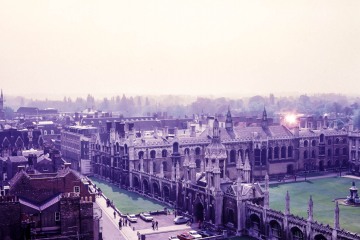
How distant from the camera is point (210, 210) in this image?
59688 mm

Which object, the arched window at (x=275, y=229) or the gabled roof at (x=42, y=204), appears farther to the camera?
the arched window at (x=275, y=229)

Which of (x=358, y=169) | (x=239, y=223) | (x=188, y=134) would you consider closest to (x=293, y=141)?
(x=358, y=169)

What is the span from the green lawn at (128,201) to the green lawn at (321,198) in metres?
18.8

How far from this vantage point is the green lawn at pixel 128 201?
69062 mm

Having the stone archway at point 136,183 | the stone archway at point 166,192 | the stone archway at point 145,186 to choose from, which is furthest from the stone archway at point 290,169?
the stone archway at point 166,192

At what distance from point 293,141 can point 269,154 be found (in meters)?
7.01

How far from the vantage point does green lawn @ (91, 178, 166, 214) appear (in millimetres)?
69062

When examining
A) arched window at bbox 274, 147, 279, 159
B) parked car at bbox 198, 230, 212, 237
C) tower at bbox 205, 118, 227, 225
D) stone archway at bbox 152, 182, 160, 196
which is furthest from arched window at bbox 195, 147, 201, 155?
parked car at bbox 198, 230, 212, 237

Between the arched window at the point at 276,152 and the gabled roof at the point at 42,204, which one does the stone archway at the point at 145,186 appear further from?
the gabled roof at the point at 42,204

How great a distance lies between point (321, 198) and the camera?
73188 millimetres

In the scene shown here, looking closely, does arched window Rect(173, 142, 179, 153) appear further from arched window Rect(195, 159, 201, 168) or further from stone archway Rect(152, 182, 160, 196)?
stone archway Rect(152, 182, 160, 196)

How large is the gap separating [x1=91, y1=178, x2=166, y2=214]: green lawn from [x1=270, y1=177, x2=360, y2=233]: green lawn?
61.6ft

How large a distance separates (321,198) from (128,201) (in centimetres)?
3128

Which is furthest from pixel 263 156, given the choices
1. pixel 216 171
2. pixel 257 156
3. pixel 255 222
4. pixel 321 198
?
pixel 255 222
